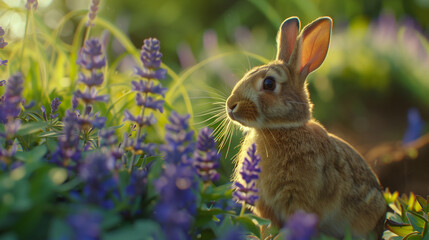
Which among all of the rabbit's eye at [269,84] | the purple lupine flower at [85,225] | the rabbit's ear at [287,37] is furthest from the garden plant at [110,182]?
the rabbit's ear at [287,37]

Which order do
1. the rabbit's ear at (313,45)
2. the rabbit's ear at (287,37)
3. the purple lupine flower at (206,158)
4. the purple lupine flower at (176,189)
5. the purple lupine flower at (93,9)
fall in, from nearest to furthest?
1. the purple lupine flower at (176,189)
2. the purple lupine flower at (206,158)
3. the purple lupine flower at (93,9)
4. the rabbit's ear at (313,45)
5. the rabbit's ear at (287,37)

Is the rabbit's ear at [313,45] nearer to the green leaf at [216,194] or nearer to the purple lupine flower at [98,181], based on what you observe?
the green leaf at [216,194]

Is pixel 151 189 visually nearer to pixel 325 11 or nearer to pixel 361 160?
pixel 361 160

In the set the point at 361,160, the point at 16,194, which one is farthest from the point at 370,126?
the point at 16,194

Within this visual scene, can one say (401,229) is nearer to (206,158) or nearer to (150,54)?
(206,158)

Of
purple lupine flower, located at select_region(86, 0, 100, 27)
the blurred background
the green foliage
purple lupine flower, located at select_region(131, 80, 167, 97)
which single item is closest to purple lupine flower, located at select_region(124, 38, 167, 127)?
purple lupine flower, located at select_region(131, 80, 167, 97)

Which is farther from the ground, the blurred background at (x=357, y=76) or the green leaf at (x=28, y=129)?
the blurred background at (x=357, y=76)

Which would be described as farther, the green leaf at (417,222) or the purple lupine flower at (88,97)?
the green leaf at (417,222)

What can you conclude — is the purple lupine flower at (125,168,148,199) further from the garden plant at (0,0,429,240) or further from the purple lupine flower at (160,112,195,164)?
the purple lupine flower at (160,112,195,164)
